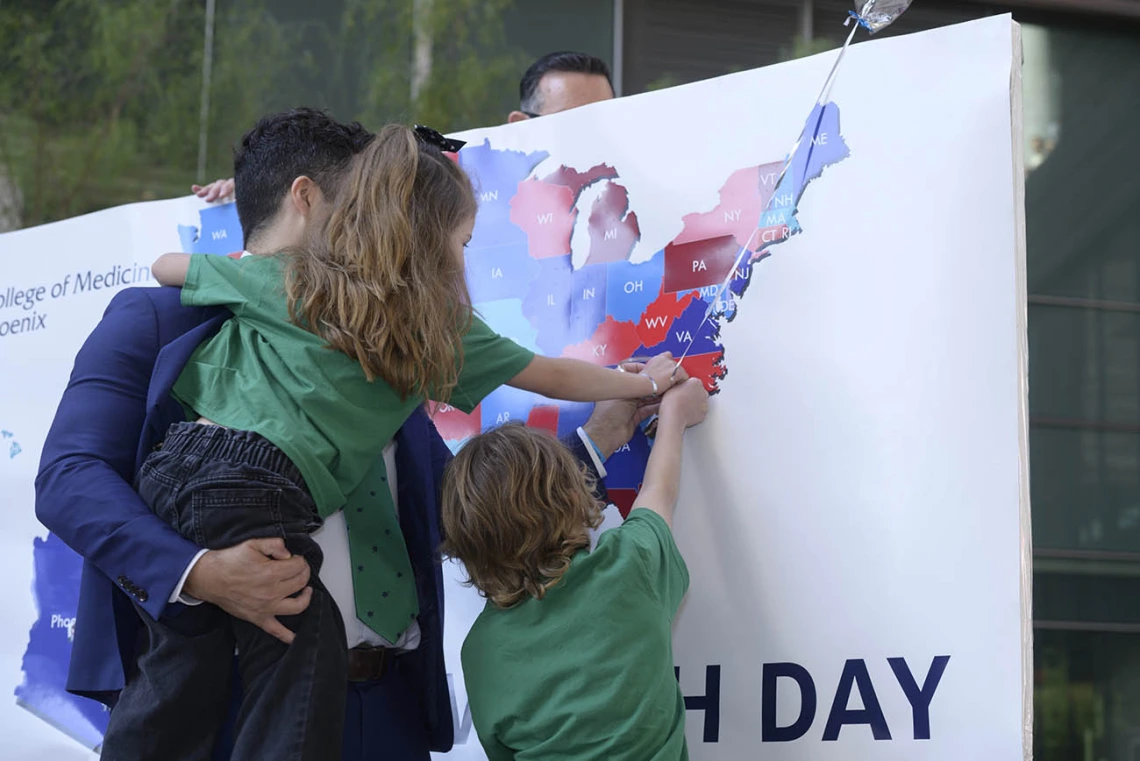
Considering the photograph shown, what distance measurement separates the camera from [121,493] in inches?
55.1

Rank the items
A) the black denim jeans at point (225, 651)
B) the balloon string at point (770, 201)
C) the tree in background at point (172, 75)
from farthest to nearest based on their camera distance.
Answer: the tree in background at point (172, 75) → the balloon string at point (770, 201) → the black denim jeans at point (225, 651)

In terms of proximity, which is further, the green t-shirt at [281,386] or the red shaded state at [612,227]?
the red shaded state at [612,227]

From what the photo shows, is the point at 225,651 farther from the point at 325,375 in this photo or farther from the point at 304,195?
the point at 304,195

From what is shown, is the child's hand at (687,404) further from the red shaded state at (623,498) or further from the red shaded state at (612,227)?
the red shaded state at (612,227)

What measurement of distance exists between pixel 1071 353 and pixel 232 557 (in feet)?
16.1

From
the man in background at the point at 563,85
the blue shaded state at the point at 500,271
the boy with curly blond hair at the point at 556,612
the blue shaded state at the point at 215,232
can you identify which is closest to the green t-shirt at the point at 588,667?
the boy with curly blond hair at the point at 556,612

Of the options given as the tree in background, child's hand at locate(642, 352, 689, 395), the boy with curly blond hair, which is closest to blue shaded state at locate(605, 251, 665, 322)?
child's hand at locate(642, 352, 689, 395)

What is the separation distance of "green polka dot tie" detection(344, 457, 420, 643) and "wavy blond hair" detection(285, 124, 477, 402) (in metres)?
0.18

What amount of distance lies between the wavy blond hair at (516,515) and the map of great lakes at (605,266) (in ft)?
1.20

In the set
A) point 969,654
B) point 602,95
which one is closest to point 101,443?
point 969,654

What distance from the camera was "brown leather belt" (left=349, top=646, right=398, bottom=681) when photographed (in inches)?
61.6

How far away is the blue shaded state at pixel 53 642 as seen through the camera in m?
2.69

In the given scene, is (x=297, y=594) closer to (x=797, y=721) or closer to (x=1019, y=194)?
(x=797, y=721)

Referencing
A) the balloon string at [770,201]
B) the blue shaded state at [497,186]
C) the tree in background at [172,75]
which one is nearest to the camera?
the balloon string at [770,201]
